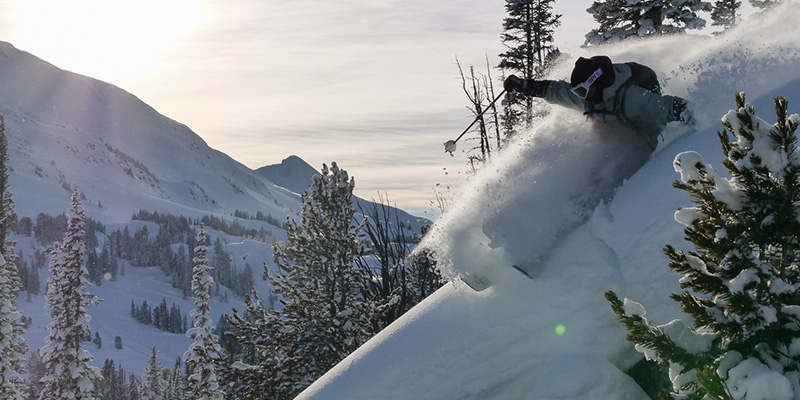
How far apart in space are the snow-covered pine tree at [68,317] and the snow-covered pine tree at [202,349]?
4.97 metres

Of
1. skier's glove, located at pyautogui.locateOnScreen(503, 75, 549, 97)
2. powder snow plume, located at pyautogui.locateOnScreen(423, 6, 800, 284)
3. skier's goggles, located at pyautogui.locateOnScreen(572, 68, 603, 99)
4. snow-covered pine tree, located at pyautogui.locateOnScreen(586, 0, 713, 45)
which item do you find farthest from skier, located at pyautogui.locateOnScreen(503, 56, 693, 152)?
snow-covered pine tree, located at pyautogui.locateOnScreen(586, 0, 713, 45)

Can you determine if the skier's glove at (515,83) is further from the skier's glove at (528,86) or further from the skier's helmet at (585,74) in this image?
the skier's helmet at (585,74)

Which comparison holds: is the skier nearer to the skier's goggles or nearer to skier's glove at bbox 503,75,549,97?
the skier's goggles

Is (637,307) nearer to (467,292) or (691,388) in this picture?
(691,388)

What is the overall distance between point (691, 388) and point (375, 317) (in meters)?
12.7

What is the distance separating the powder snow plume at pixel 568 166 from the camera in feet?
15.1

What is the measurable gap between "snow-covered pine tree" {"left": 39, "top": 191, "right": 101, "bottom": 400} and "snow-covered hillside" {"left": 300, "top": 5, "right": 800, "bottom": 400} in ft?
62.1

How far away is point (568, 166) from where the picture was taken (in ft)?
16.0

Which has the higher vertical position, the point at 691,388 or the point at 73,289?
the point at 691,388

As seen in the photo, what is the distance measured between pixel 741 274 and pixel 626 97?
2.55 meters

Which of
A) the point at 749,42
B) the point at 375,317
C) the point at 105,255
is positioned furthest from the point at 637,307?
the point at 105,255

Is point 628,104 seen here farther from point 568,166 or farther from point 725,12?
point 725,12

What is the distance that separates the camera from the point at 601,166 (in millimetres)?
4773

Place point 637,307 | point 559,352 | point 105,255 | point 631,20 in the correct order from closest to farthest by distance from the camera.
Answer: point 637,307
point 559,352
point 631,20
point 105,255
